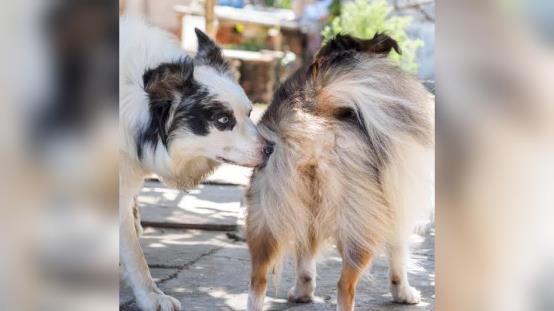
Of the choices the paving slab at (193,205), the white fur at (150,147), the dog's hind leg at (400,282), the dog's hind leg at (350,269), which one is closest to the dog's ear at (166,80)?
the white fur at (150,147)

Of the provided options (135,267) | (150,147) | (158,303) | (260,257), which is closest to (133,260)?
(135,267)

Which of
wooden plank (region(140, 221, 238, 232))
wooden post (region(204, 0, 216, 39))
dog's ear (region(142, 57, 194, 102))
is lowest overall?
wooden plank (region(140, 221, 238, 232))

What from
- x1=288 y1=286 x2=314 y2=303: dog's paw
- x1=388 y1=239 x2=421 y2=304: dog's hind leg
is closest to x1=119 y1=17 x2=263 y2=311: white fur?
x1=288 y1=286 x2=314 y2=303: dog's paw

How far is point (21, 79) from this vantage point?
1.43 m

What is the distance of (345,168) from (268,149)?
1.45 ft

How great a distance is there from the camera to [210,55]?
12.0ft

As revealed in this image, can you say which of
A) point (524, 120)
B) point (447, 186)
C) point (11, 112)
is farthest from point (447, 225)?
point (11, 112)

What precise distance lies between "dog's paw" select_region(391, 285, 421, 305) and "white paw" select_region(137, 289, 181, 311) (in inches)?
45.5

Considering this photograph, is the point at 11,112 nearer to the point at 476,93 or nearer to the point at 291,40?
the point at 476,93

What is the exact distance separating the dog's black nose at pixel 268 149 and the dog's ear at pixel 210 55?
626 millimetres

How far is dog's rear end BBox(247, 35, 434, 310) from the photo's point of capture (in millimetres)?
2887

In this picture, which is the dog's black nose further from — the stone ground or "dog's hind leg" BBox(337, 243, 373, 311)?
the stone ground

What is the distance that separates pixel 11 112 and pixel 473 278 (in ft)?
3.43

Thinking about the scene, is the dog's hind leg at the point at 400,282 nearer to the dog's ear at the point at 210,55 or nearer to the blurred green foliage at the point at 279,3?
the dog's ear at the point at 210,55
